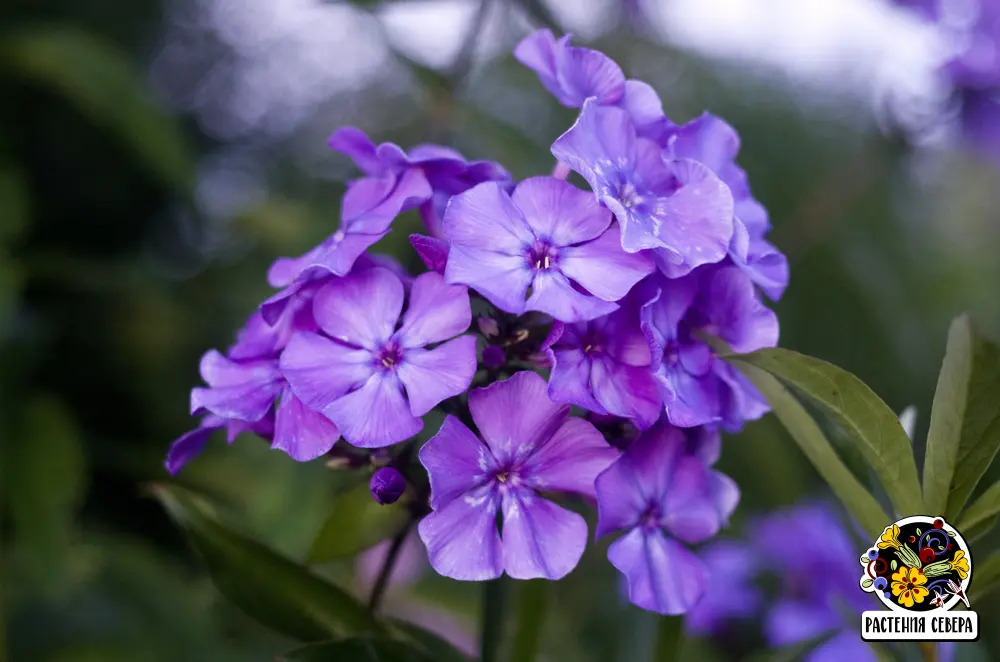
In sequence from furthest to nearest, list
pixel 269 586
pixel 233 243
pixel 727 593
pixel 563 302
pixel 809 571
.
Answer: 1. pixel 233 243
2. pixel 727 593
3. pixel 809 571
4. pixel 269 586
5. pixel 563 302

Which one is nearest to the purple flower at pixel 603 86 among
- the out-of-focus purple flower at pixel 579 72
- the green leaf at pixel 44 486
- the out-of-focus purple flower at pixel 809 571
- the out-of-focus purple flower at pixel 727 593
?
the out-of-focus purple flower at pixel 579 72

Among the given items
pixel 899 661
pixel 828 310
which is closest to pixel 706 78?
pixel 828 310

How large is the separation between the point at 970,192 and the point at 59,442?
2.92m

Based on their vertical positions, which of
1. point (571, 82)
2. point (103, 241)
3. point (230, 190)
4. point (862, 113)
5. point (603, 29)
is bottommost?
point (571, 82)

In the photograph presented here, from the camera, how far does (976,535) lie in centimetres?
59

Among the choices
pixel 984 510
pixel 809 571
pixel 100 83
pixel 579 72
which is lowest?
pixel 984 510

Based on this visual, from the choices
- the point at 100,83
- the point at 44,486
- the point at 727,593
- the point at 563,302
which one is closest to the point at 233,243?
the point at 100,83

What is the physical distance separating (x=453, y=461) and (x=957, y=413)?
0.33 m

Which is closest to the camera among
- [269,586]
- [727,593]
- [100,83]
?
[269,586]

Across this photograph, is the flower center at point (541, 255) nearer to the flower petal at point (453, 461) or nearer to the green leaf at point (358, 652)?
the flower petal at point (453, 461)

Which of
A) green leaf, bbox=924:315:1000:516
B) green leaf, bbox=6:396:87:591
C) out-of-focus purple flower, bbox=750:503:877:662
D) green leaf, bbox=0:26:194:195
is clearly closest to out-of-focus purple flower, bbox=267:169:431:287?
green leaf, bbox=924:315:1000:516

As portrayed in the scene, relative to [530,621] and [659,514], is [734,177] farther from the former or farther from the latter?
[530,621]

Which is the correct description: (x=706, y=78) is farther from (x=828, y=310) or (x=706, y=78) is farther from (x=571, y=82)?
(x=571, y=82)

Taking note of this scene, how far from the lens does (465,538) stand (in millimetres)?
554
